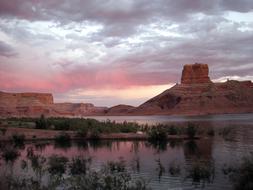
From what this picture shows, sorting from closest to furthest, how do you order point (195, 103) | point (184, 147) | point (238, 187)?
point (238, 187)
point (184, 147)
point (195, 103)

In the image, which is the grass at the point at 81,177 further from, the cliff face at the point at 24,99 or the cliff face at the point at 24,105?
the cliff face at the point at 24,99

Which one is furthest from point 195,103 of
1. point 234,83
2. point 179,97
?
point 234,83

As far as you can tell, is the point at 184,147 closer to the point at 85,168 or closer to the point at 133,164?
the point at 133,164

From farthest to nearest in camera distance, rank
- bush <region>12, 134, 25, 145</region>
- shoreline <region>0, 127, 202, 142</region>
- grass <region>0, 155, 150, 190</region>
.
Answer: shoreline <region>0, 127, 202, 142</region>, bush <region>12, 134, 25, 145</region>, grass <region>0, 155, 150, 190</region>

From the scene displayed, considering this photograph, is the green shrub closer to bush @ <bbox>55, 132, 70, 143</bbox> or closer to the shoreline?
the shoreline

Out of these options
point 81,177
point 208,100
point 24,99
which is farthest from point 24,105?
point 81,177

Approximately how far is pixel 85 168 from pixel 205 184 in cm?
585

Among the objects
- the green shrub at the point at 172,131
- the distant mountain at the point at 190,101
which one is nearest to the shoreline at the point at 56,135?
the green shrub at the point at 172,131

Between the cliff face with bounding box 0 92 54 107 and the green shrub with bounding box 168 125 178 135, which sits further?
the cliff face with bounding box 0 92 54 107

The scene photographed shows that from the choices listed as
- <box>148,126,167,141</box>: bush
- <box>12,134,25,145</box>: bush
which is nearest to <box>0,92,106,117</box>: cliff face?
<box>12,134,25,145</box>: bush

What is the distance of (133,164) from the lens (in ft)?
76.0

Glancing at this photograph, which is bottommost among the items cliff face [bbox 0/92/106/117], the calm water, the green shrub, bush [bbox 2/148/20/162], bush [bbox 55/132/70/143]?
the calm water

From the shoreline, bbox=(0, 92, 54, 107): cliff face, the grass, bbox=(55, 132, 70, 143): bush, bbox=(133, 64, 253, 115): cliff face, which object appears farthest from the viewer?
bbox=(133, 64, 253, 115): cliff face

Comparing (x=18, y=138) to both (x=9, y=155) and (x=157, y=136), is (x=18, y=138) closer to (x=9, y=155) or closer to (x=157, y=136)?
(x=9, y=155)
